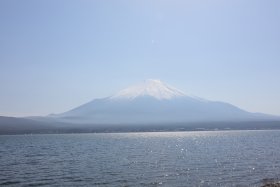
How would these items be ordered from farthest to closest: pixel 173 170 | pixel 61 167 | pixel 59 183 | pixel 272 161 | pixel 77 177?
pixel 272 161, pixel 61 167, pixel 173 170, pixel 77 177, pixel 59 183

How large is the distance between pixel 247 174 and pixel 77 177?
770 inches

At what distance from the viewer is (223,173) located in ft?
155

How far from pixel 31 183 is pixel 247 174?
24265mm

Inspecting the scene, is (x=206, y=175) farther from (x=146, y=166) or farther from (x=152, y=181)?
(x=146, y=166)

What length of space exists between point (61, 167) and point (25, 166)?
17.7ft

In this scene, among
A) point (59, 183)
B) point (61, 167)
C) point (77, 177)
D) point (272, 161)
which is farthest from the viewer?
point (272, 161)

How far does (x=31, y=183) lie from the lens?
135ft

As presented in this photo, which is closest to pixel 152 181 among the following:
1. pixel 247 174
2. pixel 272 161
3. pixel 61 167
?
pixel 247 174

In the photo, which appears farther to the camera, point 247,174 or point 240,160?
point 240,160

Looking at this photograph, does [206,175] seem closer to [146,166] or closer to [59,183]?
[146,166]

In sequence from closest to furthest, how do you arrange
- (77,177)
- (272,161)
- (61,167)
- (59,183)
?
(59,183), (77,177), (61,167), (272,161)

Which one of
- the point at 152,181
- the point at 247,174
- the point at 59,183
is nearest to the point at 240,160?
the point at 247,174

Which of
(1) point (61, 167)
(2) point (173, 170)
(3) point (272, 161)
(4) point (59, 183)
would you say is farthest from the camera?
(3) point (272, 161)

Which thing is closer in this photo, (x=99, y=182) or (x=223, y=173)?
(x=99, y=182)
